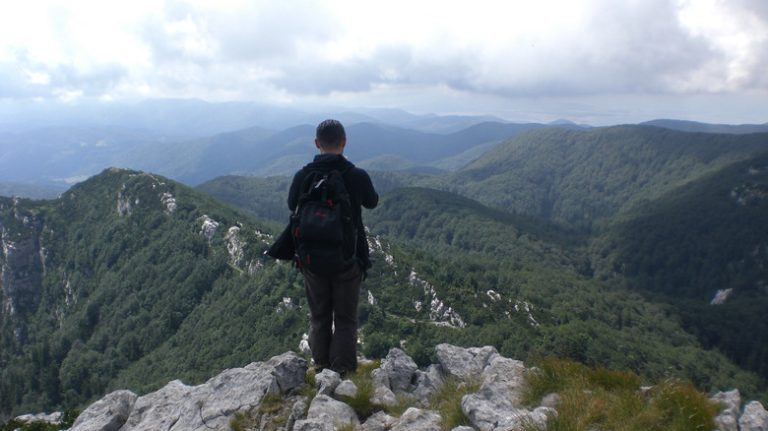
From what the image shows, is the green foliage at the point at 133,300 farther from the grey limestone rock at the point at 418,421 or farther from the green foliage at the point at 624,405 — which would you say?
the green foliage at the point at 624,405

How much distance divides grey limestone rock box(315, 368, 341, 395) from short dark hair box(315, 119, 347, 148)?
480 cm

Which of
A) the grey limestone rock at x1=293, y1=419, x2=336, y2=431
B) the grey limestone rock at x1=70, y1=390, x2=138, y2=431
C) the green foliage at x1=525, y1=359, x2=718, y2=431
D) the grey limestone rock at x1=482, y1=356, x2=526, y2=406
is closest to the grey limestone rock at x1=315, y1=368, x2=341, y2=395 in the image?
the grey limestone rock at x1=293, y1=419, x2=336, y2=431

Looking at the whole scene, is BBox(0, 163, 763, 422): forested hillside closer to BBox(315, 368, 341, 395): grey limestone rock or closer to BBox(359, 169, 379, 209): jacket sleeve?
BBox(315, 368, 341, 395): grey limestone rock

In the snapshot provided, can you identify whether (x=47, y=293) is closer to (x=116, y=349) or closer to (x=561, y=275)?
(x=116, y=349)

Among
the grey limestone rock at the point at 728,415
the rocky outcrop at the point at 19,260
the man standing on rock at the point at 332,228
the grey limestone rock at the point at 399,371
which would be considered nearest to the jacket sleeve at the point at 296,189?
the man standing on rock at the point at 332,228

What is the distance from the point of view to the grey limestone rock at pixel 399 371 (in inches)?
442

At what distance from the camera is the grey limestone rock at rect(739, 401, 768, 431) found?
23.9ft

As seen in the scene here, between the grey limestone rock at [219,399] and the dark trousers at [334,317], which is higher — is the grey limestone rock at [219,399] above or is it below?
below

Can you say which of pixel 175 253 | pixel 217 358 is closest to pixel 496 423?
pixel 217 358

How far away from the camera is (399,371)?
11594mm

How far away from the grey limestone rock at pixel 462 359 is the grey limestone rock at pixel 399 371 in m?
1.11

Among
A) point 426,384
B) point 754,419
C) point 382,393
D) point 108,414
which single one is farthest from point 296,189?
point 754,419

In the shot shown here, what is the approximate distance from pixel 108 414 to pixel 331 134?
9.69 meters

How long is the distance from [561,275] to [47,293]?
152330 mm
